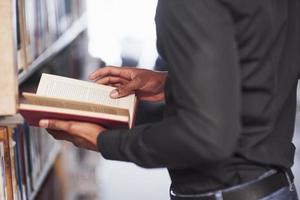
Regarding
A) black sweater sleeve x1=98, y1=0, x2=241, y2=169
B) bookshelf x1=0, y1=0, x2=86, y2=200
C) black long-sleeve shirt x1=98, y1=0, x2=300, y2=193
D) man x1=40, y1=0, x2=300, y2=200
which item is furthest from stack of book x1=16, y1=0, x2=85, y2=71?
black sweater sleeve x1=98, y1=0, x2=241, y2=169

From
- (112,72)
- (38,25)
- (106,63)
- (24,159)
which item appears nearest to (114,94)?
(112,72)

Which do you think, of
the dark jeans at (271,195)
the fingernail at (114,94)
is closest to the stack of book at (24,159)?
the fingernail at (114,94)

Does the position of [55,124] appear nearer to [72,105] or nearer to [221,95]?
[72,105]

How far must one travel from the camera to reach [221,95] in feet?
2.91

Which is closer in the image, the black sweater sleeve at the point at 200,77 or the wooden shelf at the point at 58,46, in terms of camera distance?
the black sweater sleeve at the point at 200,77

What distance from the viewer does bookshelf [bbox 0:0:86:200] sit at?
1.10m

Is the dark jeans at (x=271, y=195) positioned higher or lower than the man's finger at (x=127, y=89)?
lower

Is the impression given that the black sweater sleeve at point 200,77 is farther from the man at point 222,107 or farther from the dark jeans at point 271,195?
the dark jeans at point 271,195

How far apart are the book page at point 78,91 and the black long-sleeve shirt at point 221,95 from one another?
0.15 metres

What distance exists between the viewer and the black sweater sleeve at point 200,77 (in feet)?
2.89

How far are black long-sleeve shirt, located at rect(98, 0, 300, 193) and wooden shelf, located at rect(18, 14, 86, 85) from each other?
1.90 ft

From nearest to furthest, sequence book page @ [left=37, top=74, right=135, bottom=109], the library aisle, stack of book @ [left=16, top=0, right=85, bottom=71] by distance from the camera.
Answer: book page @ [left=37, top=74, right=135, bottom=109], stack of book @ [left=16, top=0, right=85, bottom=71], the library aisle

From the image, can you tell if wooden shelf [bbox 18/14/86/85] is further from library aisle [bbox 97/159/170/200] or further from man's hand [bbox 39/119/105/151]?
library aisle [bbox 97/159/170/200]

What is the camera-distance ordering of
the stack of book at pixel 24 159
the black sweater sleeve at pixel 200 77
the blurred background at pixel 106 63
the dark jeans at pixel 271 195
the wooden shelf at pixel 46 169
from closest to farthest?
the black sweater sleeve at pixel 200 77, the dark jeans at pixel 271 195, the stack of book at pixel 24 159, the wooden shelf at pixel 46 169, the blurred background at pixel 106 63
